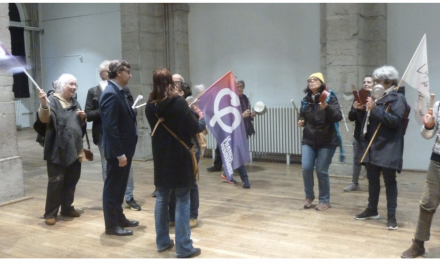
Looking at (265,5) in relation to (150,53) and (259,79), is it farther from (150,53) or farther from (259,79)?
(150,53)

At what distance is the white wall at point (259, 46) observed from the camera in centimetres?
743

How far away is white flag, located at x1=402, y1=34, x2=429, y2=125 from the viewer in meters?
3.66

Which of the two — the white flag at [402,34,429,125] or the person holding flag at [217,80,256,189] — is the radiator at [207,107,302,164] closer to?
the person holding flag at [217,80,256,189]

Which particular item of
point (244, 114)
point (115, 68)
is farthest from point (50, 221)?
point (244, 114)

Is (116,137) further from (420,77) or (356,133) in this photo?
(356,133)

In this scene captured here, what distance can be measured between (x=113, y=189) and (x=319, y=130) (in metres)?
2.05

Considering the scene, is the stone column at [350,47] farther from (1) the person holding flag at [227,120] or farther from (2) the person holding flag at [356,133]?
(1) the person holding flag at [227,120]

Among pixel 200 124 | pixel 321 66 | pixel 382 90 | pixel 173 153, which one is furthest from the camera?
pixel 321 66

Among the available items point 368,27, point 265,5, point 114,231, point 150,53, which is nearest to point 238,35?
point 265,5

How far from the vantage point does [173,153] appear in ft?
10.5

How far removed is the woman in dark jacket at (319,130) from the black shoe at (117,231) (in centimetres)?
188

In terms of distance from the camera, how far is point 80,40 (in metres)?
13.0

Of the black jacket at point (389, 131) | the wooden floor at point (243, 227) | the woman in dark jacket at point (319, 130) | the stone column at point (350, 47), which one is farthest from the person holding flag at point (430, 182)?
the stone column at point (350, 47)

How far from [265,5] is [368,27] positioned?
1928 millimetres
